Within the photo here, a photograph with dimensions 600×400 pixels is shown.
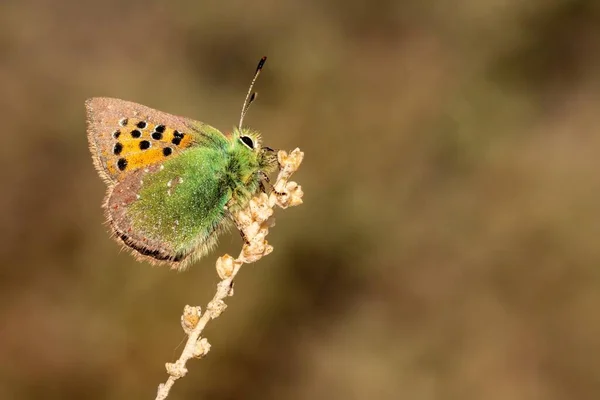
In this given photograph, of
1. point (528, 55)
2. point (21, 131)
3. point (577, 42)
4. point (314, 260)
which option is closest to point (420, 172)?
point (314, 260)

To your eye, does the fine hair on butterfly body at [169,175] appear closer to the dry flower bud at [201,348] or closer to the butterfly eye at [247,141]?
the butterfly eye at [247,141]

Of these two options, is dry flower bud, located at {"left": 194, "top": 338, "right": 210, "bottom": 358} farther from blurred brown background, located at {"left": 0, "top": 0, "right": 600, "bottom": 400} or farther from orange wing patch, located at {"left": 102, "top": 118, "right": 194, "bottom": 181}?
blurred brown background, located at {"left": 0, "top": 0, "right": 600, "bottom": 400}

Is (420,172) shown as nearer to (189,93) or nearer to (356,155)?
(356,155)

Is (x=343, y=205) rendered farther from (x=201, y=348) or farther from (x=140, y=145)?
(x=201, y=348)

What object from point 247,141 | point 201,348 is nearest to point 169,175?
point 247,141

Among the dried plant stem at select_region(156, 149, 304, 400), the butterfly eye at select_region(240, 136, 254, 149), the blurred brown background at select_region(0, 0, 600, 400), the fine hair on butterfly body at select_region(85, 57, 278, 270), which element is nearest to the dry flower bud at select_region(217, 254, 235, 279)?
the dried plant stem at select_region(156, 149, 304, 400)
